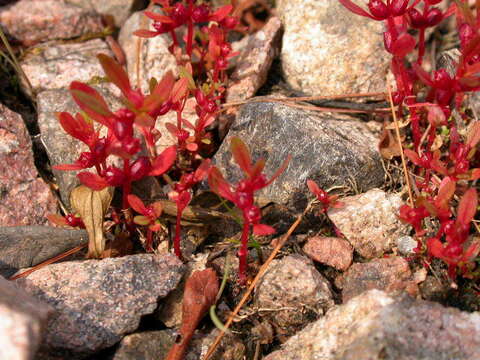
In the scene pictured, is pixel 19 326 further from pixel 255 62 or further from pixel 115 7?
pixel 115 7

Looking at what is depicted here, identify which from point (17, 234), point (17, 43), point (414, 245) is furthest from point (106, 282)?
point (17, 43)

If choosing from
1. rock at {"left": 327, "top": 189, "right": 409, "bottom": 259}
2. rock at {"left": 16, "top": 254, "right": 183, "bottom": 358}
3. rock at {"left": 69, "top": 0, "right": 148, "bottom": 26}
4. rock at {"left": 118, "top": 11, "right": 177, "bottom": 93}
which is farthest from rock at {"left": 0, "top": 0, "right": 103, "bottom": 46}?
rock at {"left": 327, "top": 189, "right": 409, "bottom": 259}

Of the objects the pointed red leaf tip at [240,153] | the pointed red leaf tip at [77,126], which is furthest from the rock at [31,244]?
the pointed red leaf tip at [240,153]

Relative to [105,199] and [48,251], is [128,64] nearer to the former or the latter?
[105,199]

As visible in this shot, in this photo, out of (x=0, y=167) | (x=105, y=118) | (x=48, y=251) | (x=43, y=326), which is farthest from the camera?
(x=0, y=167)

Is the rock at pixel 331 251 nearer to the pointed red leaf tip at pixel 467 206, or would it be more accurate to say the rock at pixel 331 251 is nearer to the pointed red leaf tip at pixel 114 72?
the pointed red leaf tip at pixel 467 206

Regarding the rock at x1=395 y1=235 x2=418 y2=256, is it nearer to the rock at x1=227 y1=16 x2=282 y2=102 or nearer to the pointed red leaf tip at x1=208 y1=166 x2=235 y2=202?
the pointed red leaf tip at x1=208 y1=166 x2=235 y2=202

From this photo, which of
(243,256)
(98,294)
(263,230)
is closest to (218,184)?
(263,230)
